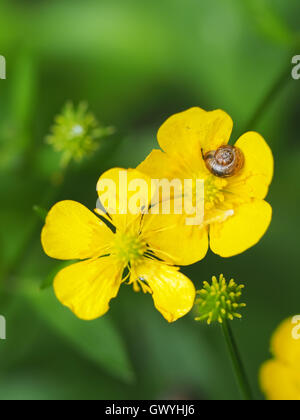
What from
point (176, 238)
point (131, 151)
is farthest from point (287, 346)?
point (131, 151)

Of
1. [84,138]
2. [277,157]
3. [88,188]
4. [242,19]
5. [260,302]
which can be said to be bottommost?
[260,302]

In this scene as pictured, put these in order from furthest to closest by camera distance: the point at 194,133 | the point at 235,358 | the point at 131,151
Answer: the point at 131,151
the point at 194,133
the point at 235,358

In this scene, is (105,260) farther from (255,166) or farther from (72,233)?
(255,166)

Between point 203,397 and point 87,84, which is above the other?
point 87,84

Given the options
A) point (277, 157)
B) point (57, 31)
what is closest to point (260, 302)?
point (277, 157)

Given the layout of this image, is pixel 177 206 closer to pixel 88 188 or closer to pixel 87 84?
pixel 88 188

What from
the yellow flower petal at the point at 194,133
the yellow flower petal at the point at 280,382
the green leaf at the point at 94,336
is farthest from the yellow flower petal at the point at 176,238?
the yellow flower petal at the point at 280,382

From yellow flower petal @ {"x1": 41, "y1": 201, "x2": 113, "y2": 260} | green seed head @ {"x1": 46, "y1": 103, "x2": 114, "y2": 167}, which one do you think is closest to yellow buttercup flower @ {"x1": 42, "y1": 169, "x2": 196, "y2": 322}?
yellow flower petal @ {"x1": 41, "y1": 201, "x2": 113, "y2": 260}
